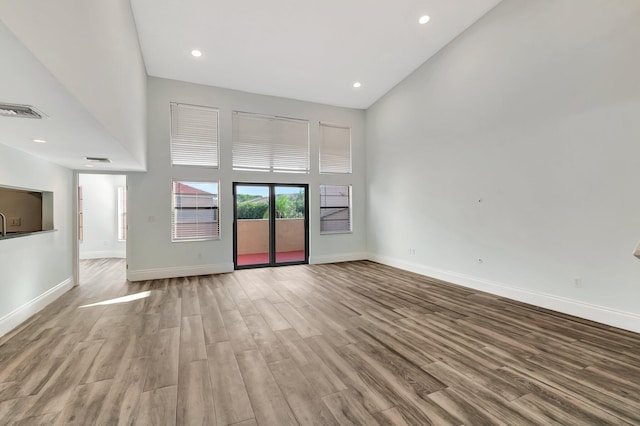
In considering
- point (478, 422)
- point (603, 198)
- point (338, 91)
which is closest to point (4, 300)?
point (478, 422)

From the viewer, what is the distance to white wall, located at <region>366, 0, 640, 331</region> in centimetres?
308

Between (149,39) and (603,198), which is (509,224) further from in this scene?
(149,39)

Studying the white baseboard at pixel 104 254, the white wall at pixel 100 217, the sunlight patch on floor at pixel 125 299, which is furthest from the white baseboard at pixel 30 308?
the white wall at pixel 100 217

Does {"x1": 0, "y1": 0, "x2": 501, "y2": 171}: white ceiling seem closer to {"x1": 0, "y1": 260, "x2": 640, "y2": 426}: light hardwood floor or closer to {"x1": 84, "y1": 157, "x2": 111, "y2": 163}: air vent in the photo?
{"x1": 84, "y1": 157, "x2": 111, "y2": 163}: air vent

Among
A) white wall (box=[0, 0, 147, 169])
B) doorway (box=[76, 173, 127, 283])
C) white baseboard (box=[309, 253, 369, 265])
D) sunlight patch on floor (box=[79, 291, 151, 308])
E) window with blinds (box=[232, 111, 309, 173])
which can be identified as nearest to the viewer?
white wall (box=[0, 0, 147, 169])

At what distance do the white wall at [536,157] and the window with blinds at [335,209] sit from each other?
202cm

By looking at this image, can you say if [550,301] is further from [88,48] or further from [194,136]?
[194,136]

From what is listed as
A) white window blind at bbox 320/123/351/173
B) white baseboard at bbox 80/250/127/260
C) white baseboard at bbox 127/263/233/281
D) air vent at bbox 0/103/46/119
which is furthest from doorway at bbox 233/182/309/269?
air vent at bbox 0/103/46/119

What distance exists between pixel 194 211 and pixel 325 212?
315cm

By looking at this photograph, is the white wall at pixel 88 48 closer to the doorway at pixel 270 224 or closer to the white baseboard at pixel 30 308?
the white baseboard at pixel 30 308

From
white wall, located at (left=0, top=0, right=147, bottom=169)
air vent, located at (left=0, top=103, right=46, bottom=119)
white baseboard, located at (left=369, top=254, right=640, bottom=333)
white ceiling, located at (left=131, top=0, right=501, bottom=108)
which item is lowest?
white baseboard, located at (left=369, top=254, right=640, bottom=333)

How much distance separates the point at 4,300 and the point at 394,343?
4.28m

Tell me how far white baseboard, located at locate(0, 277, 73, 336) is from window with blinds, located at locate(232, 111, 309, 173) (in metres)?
3.67

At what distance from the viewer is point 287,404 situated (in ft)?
6.15
